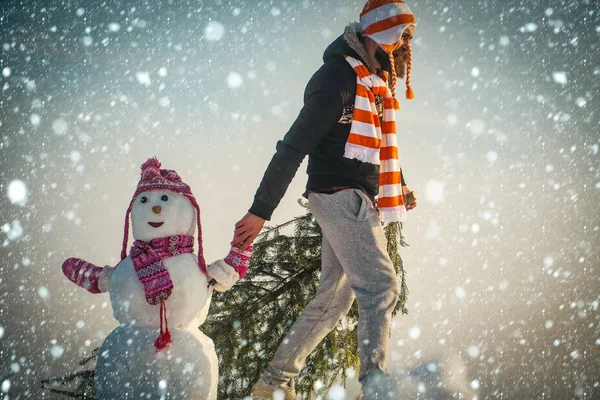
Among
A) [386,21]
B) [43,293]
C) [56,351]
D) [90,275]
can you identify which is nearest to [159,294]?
[90,275]

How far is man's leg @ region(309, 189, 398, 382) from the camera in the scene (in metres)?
1.72

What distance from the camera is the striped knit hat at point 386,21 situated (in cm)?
209

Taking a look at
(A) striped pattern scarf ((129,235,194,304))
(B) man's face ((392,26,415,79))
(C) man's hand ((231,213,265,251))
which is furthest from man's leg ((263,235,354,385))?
(B) man's face ((392,26,415,79))

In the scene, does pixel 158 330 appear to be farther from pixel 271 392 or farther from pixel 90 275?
pixel 271 392

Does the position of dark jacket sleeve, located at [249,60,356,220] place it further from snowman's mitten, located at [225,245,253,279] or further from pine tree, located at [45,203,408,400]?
pine tree, located at [45,203,408,400]

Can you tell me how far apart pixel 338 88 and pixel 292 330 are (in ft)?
4.16

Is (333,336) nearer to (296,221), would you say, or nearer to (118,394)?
(296,221)

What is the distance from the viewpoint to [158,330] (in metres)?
1.78

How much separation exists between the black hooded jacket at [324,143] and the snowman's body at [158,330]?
47 cm

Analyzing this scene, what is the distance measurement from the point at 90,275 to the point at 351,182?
1.36 m

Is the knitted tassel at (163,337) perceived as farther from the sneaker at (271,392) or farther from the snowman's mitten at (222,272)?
the sneaker at (271,392)

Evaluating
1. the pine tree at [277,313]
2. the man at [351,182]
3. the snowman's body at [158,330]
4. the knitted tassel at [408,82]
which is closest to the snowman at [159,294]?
the snowman's body at [158,330]

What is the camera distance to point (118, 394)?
166 centimetres

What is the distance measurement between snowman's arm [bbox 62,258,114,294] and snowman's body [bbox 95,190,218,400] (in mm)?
99
